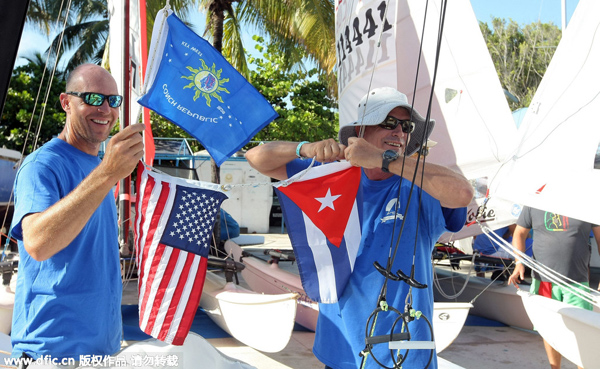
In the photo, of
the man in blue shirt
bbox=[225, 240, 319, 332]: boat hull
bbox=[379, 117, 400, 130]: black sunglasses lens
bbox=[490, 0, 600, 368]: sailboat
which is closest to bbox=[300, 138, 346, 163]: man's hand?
bbox=[379, 117, 400, 130]: black sunglasses lens

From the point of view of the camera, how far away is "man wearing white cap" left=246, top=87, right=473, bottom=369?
74.2 inches

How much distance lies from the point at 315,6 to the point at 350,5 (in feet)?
17.4

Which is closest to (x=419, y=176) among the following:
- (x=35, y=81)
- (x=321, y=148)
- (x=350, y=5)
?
(x=321, y=148)

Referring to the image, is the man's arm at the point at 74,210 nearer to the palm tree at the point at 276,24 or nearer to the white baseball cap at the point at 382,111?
the white baseball cap at the point at 382,111

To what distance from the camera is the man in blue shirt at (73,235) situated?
1696mm

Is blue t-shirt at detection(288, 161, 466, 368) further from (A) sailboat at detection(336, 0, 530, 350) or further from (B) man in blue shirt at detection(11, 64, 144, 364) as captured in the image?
(A) sailboat at detection(336, 0, 530, 350)

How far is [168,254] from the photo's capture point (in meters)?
2.40

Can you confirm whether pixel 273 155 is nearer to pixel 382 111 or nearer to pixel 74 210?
pixel 382 111

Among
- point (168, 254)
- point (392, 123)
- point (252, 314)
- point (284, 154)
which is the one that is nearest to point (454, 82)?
point (252, 314)

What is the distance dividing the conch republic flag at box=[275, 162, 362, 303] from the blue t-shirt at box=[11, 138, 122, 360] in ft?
2.59

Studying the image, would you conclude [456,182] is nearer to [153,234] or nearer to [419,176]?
[419,176]

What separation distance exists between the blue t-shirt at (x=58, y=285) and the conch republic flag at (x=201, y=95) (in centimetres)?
96

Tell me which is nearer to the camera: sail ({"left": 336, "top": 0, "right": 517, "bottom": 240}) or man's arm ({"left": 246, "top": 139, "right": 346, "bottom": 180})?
man's arm ({"left": 246, "top": 139, "right": 346, "bottom": 180})

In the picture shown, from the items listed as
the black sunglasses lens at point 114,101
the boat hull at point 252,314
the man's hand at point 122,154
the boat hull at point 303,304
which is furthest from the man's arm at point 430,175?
the boat hull at point 252,314
